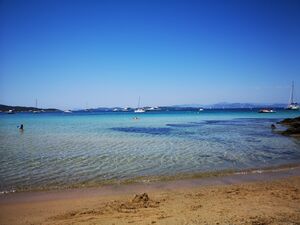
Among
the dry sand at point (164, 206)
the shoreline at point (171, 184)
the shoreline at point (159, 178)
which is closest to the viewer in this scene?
the dry sand at point (164, 206)

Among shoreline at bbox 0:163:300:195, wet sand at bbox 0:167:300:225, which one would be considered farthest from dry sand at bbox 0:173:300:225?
shoreline at bbox 0:163:300:195

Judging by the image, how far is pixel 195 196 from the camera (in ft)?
34.7

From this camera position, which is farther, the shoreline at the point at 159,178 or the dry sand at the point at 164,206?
the shoreline at the point at 159,178

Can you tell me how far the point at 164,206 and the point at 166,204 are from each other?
0.93 ft

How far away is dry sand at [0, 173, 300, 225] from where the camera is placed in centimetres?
796

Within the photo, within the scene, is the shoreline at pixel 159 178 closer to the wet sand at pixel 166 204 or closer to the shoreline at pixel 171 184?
the shoreline at pixel 171 184

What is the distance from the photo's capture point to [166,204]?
950 centimetres

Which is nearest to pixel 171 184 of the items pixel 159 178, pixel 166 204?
pixel 159 178

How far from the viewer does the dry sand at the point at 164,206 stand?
7.96 meters

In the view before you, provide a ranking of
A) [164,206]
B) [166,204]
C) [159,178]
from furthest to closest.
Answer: [159,178] < [166,204] < [164,206]

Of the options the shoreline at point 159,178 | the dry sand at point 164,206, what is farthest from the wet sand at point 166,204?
the shoreline at point 159,178

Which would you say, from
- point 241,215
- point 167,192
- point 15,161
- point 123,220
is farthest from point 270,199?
point 15,161

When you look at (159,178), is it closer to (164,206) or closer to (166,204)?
(166,204)

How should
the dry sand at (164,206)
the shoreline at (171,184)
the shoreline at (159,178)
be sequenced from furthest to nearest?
the shoreline at (159,178) → the shoreline at (171,184) → the dry sand at (164,206)
